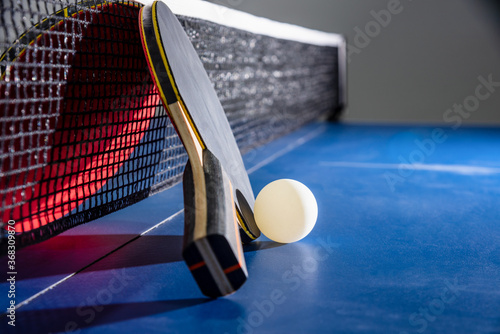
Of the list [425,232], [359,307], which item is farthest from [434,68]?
[359,307]

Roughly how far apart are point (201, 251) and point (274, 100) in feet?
11.0

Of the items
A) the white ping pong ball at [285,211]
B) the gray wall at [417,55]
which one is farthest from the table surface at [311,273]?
the gray wall at [417,55]

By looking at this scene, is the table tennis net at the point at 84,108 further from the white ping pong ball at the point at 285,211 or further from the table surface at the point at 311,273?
the white ping pong ball at the point at 285,211

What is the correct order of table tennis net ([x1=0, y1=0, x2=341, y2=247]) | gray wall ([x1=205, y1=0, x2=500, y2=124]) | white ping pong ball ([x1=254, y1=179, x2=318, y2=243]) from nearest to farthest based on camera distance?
table tennis net ([x1=0, y1=0, x2=341, y2=247])
white ping pong ball ([x1=254, y1=179, x2=318, y2=243])
gray wall ([x1=205, y1=0, x2=500, y2=124])

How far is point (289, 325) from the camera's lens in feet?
4.09

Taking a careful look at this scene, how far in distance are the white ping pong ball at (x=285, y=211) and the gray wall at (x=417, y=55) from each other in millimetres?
5649

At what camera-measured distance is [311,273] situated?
157 cm

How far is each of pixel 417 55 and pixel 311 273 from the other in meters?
6.17

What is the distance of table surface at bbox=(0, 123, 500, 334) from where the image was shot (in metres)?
1.27

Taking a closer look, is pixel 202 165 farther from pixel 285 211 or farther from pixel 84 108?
pixel 84 108

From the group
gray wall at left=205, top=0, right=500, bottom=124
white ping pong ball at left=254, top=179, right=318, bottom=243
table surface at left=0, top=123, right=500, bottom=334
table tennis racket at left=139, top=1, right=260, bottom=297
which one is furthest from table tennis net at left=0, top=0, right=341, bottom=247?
gray wall at left=205, top=0, right=500, bottom=124

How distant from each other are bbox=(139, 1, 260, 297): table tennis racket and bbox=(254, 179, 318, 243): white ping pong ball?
0.19 feet

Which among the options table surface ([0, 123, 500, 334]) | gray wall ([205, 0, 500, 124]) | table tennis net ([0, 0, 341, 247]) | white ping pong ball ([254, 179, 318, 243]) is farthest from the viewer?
gray wall ([205, 0, 500, 124])

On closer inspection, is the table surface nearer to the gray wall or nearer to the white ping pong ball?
the white ping pong ball
